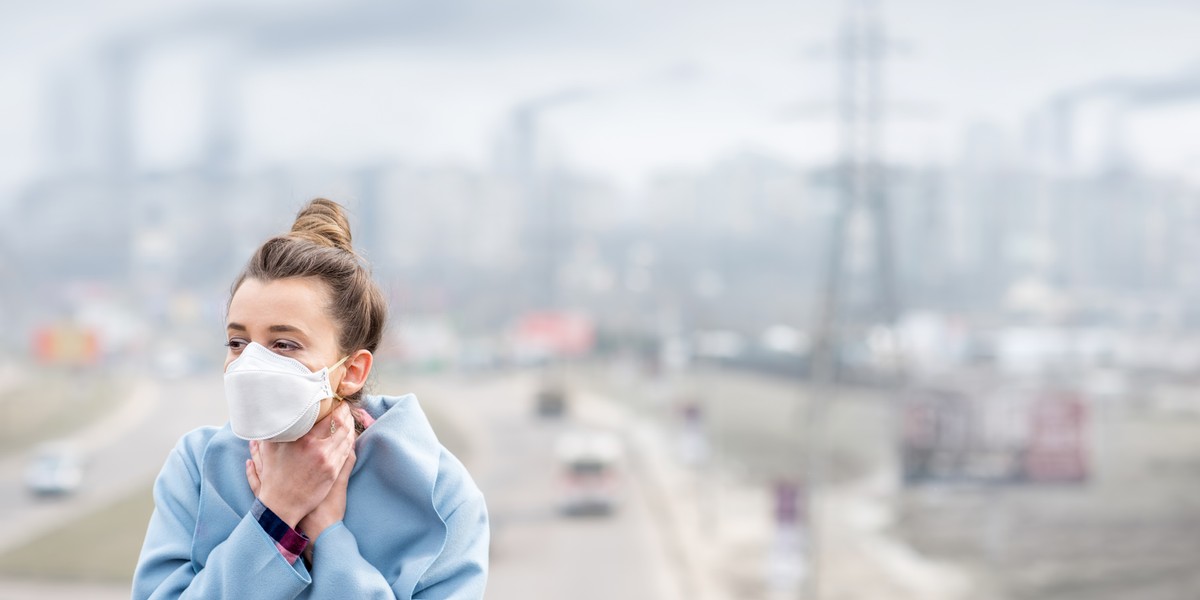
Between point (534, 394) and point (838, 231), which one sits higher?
point (838, 231)

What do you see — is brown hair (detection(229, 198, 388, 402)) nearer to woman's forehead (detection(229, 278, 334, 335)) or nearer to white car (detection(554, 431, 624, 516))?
woman's forehead (detection(229, 278, 334, 335))

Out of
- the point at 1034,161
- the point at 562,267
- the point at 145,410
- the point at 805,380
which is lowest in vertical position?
the point at 805,380

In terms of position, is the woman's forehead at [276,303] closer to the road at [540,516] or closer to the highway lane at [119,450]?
the road at [540,516]

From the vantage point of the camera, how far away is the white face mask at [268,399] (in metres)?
0.42

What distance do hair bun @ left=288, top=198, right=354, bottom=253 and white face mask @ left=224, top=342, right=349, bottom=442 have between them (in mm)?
66

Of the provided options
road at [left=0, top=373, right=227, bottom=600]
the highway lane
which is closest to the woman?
road at [left=0, top=373, right=227, bottom=600]

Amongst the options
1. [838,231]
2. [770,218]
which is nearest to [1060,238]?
[770,218]

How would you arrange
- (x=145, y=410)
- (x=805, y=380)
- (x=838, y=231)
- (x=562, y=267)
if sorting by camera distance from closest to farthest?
(x=838, y=231), (x=145, y=410), (x=562, y=267), (x=805, y=380)

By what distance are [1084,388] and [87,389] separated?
526 inches

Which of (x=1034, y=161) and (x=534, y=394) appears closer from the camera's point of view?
(x=534, y=394)

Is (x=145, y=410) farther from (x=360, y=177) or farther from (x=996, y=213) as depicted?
(x=996, y=213)

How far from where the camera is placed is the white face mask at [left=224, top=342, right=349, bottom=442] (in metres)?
0.42

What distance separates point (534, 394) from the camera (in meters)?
12.8

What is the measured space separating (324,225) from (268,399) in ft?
0.33
